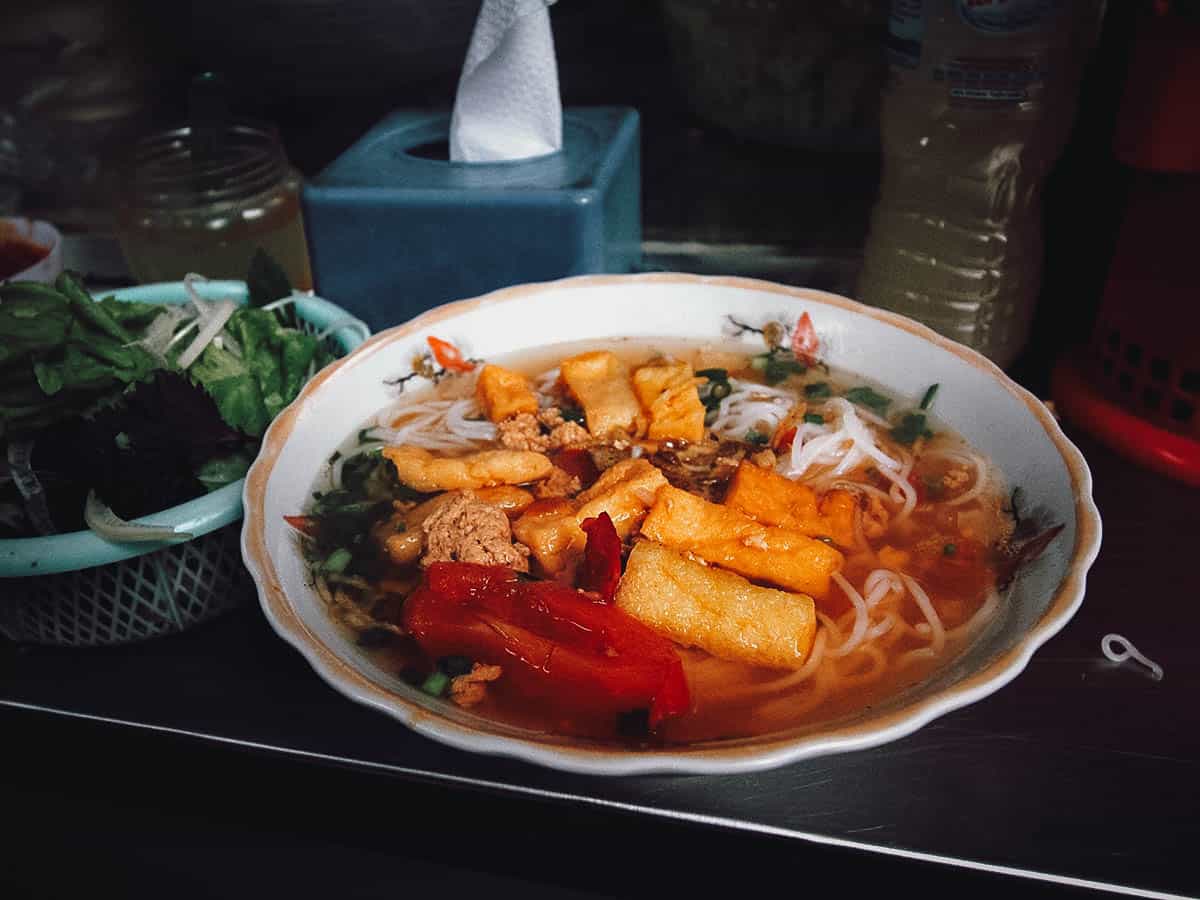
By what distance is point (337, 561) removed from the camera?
137cm

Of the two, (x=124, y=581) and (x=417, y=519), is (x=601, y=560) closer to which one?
(x=417, y=519)

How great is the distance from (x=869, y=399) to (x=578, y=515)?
67cm

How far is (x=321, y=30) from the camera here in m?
2.15

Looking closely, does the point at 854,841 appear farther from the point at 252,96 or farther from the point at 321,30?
the point at 252,96

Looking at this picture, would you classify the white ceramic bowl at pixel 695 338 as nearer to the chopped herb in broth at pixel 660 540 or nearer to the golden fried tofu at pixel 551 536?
the chopped herb in broth at pixel 660 540

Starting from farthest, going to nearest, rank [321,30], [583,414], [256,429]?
[321,30]
[583,414]
[256,429]

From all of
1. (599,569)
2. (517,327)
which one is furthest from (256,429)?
(599,569)

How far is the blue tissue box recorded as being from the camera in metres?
1.87

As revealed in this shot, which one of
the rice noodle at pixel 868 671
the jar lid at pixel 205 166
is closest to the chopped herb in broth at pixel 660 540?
the rice noodle at pixel 868 671

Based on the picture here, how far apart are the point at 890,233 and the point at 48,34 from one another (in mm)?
2490

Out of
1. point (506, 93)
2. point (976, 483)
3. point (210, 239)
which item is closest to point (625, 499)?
point (976, 483)

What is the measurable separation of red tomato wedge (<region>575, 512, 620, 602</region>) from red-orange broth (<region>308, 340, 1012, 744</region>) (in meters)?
0.09

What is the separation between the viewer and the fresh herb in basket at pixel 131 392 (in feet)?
4.59

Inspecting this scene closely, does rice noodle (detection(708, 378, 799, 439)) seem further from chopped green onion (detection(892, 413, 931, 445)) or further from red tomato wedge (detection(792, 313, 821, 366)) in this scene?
chopped green onion (detection(892, 413, 931, 445))
